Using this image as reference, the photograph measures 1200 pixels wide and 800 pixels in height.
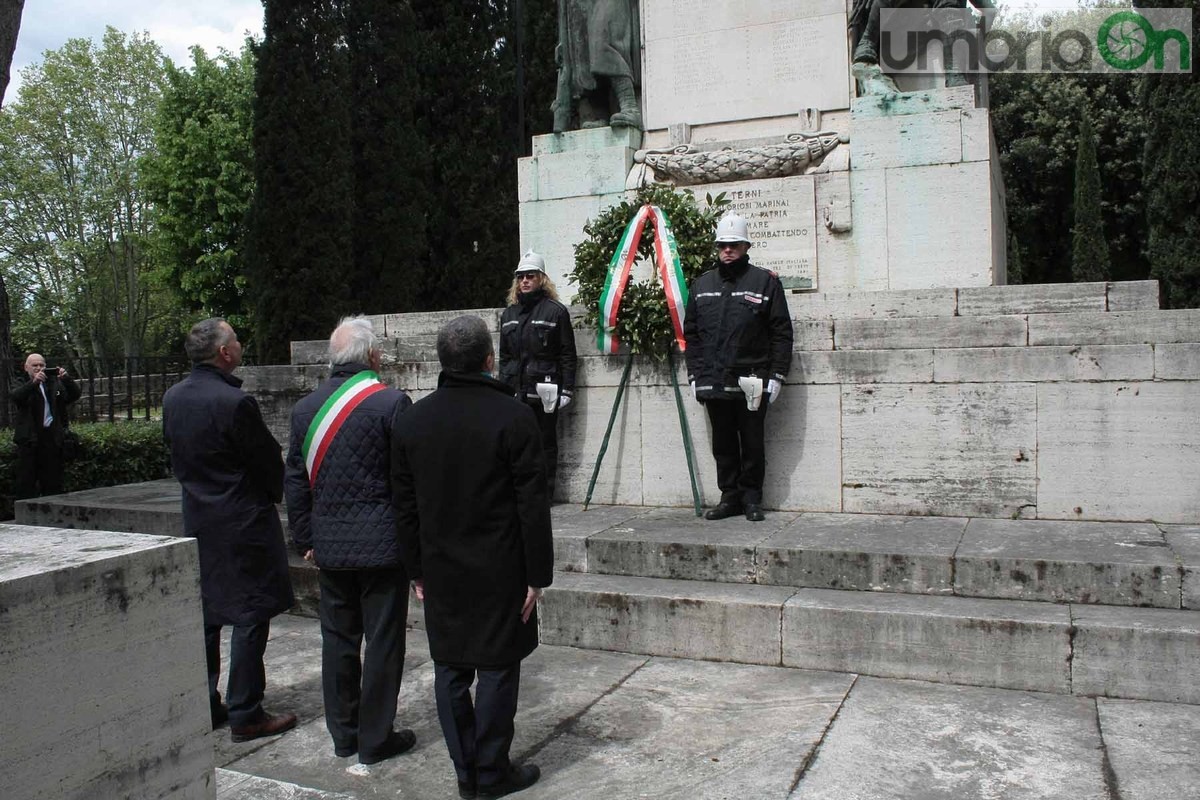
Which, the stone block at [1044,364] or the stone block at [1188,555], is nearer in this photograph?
the stone block at [1188,555]

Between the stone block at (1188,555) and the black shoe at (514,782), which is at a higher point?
the stone block at (1188,555)

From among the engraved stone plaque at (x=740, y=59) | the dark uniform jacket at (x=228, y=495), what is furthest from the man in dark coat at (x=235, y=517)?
the engraved stone plaque at (x=740, y=59)

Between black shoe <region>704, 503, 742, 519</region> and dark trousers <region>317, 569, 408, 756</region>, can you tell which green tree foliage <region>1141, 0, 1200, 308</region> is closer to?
black shoe <region>704, 503, 742, 519</region>

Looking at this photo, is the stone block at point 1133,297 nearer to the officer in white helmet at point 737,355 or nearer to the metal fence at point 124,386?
the officer in white helmet at point 737,355

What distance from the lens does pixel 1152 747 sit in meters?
3.76

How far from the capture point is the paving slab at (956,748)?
3430 mm

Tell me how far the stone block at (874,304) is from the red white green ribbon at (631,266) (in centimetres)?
94

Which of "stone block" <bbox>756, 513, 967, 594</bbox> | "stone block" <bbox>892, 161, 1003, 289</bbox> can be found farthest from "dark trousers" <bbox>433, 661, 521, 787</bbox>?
"stone block" <bbox>892, 161, 1003, 289</bbox>

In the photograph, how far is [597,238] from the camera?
285 inches

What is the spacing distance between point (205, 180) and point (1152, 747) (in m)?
32.1

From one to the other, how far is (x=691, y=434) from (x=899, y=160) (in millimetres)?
2749

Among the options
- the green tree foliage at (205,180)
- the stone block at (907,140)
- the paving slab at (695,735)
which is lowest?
the paving slab at (695,735)

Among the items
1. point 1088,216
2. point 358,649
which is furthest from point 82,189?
point 358,649

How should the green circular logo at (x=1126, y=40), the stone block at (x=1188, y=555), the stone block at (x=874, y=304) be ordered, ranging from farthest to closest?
the green circular logo at (x=1126, y=40)
the stone block at (x=874, y=304)
the stone block at (x=1188, y=555)
